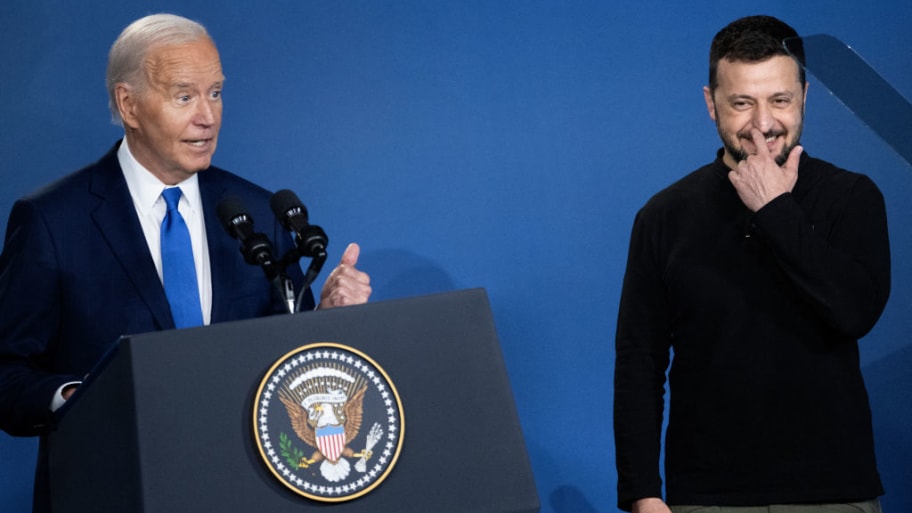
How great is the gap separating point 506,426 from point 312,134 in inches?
64.7

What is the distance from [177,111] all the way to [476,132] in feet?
3.66

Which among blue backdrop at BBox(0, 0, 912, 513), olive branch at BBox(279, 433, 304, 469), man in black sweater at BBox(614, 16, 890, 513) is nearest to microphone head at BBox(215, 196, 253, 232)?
olive branch at BBox(279, 433, 304, 469)

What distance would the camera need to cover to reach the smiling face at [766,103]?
2188mm

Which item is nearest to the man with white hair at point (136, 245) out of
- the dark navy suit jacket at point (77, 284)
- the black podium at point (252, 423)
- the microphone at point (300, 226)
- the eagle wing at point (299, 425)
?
the dark navy suit jacket at point (77, 284)

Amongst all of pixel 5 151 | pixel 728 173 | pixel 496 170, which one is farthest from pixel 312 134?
pixel 728 173

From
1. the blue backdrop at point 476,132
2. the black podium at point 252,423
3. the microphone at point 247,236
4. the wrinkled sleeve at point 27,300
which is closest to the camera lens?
the black podium at point 252,423

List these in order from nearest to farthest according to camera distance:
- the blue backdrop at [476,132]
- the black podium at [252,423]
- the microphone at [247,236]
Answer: the black podium at [252,423] < the microphone at [247,236] < the blue backdrop at [476,132]

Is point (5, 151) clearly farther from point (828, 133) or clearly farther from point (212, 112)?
point (828, 133)

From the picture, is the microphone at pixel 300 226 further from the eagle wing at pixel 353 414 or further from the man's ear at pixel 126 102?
the man's ear at pixel 126 102

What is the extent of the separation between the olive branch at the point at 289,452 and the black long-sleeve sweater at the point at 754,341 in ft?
3.02

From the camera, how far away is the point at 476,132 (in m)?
3.17

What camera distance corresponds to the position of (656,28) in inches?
129

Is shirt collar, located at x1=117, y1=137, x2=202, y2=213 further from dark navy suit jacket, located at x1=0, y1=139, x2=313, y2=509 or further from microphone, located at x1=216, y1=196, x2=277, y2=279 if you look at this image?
microphone, located at x1=216, y1=196, x2=277, y2=279

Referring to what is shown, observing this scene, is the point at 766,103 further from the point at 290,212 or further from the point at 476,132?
the point at 476,132
